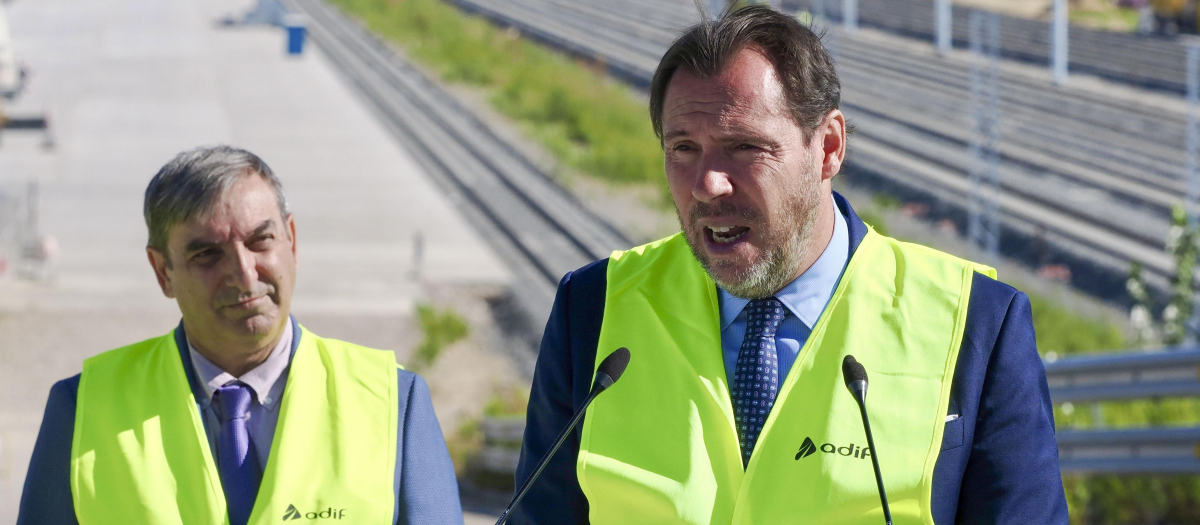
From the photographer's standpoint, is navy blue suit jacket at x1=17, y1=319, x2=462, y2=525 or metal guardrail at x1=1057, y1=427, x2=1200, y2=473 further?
metal guardrail at x1=1057, y1=427, x2=1200, y2=473

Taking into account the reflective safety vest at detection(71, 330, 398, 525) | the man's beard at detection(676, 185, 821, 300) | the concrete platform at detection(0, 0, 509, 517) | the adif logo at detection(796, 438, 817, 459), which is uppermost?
the man's beard at detection(676, 185, 821, 300)

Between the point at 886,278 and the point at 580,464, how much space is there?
694 millimetres

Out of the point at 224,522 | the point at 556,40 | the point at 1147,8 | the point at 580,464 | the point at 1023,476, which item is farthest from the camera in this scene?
the point at 556,40

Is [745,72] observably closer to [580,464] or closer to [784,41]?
[784,41]

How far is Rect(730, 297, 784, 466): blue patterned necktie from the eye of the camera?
2342mm

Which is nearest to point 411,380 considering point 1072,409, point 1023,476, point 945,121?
point 1023,476

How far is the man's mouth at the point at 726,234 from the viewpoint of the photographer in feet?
7.64

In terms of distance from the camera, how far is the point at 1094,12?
37.6 meters

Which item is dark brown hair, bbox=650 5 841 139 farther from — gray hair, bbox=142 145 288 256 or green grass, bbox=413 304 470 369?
green grass, bbox=413 304 470 369

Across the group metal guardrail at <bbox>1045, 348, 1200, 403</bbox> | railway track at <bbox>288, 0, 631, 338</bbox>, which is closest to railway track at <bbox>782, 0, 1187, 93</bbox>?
railway track at <bbox>288, 0, 631, 338</bbox>

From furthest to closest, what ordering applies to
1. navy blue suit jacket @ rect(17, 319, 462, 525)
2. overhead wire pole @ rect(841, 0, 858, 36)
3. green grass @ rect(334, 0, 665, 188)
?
overhead wire pole @ rect(841, 0, 858, 36) < green grass @ rect(334, 0, 665, 188) < navy blue suit jacket @ rect(17, 319, 462, 525)

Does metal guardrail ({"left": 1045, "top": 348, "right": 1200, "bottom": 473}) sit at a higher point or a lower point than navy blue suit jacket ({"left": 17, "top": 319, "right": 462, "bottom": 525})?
lower

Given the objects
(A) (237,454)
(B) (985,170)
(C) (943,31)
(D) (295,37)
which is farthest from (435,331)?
(D) (295,37)

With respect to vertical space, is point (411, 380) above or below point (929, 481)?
below
